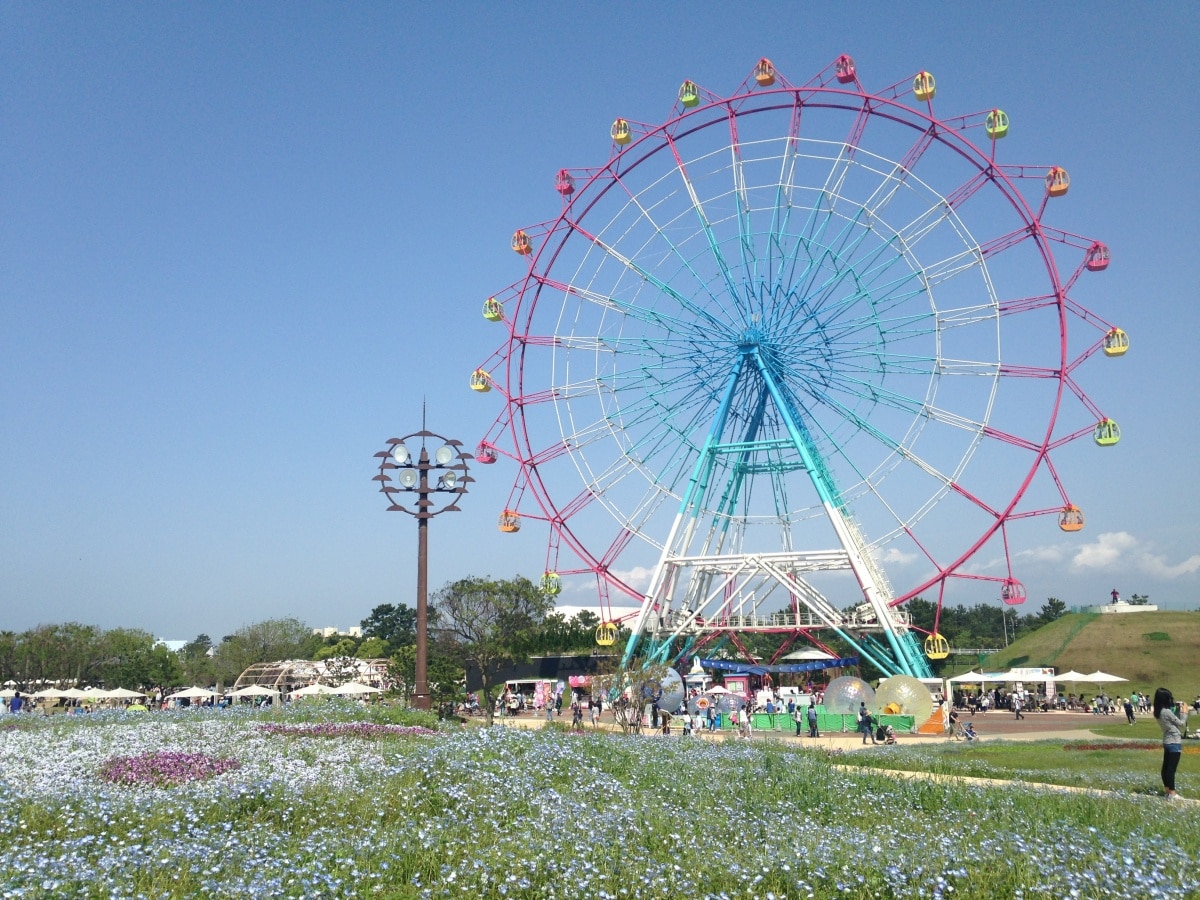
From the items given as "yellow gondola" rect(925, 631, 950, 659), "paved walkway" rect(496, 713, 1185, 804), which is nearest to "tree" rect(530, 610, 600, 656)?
"paved walkway" rect(496, 713, 1185, 804)

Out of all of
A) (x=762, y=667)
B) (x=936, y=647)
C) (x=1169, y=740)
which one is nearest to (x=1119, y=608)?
(x=762, y=667)

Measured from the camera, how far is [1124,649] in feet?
228

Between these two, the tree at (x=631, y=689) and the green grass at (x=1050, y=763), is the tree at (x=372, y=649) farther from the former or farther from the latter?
the green grass at (x=1050, y=763)

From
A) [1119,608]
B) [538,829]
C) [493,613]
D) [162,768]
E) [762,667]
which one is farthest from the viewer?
[1119,608]

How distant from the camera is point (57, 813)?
1030cm

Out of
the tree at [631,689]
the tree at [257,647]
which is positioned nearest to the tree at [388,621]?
the tree at [257,647]

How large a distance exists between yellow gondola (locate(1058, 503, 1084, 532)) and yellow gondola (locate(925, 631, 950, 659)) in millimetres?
6338

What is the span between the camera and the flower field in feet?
26.6

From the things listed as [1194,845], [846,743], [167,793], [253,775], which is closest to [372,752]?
[253,775]

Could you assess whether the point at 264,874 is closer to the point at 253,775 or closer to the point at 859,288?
the point at 253,775

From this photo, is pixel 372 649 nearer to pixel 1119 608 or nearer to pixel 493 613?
pixel 493 613

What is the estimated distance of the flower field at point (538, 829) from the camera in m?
8.10

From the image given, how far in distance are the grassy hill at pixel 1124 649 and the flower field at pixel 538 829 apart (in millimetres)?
54584

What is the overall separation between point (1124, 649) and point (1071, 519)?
135 ft
